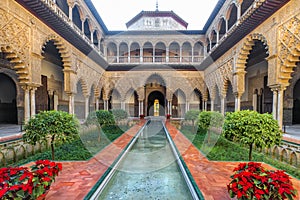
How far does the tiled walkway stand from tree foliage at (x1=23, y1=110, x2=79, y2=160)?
752 millimetres

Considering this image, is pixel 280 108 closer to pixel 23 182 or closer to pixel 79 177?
pixel 79 177

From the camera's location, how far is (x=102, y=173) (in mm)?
4000

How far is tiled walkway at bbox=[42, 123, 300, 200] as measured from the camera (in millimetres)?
3057

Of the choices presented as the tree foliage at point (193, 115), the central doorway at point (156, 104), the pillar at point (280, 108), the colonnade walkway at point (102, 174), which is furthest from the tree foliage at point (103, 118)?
the central doorway at point (156, 104)

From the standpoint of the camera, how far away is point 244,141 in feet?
14.3

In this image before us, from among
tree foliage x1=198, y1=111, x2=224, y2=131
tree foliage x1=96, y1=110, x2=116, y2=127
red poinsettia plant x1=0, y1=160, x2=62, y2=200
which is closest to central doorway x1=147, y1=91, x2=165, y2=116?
tree foliage x1=96, y1=110, x2=116, y2=127

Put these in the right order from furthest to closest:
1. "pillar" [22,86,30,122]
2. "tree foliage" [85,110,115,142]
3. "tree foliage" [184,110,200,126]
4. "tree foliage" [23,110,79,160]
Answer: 1. "tree foliage" [184,110,200,126]
2. "tree foliage" [85,110,115,142]
3. "pillar" [22,86,30,122]
4. "tree foliage" [23,110,79,160]

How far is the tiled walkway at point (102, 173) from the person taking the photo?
3057 mm

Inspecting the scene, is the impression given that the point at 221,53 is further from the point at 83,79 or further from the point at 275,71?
the point at 83,79

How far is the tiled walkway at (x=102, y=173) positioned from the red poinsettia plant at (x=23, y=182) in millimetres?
867

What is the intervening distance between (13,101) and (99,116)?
710cm

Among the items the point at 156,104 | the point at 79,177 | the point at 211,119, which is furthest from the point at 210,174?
the point at 156,104

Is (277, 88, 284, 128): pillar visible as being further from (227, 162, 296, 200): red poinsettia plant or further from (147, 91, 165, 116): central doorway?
(147, 91, 165, 116): central doorway

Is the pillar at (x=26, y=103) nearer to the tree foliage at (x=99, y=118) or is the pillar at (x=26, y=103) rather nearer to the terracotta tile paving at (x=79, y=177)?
the tree foliage at (x=99, y=118)
